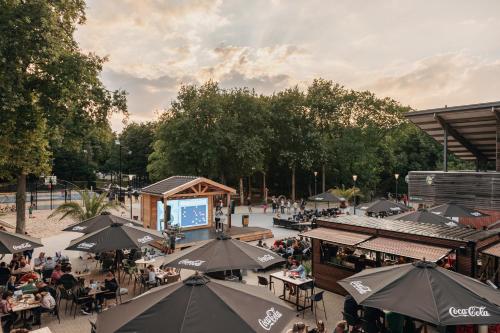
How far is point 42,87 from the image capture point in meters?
17.9

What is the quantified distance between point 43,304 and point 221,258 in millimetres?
5186

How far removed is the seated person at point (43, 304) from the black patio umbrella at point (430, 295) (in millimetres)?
8055

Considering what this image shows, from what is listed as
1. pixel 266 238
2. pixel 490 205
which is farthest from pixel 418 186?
pixel 266 238

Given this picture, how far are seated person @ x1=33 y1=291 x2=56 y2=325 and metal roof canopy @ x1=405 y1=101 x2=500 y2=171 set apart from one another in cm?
1629

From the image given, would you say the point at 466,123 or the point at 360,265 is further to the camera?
the point at 466,123

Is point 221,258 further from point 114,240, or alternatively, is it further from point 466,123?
point 466,123

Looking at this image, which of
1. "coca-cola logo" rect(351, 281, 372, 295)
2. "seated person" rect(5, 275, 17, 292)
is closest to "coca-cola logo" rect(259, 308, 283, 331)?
"coca-cola logo" rect(351, 281, 372, 295)

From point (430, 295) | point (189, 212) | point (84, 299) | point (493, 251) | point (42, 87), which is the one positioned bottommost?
point (84, 299)

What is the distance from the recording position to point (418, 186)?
17.5 meters

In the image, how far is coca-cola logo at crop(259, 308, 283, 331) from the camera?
207 inches

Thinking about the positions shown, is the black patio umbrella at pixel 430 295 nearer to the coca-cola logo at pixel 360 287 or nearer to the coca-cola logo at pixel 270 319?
the coca-cola logo at pixel 360 287

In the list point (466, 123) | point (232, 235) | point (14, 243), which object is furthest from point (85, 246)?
point (466, 123)

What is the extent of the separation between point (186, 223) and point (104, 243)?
42.2 feet

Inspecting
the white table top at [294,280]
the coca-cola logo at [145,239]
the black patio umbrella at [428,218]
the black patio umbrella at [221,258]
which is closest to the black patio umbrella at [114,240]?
the coca-cola logo at [145,239]
